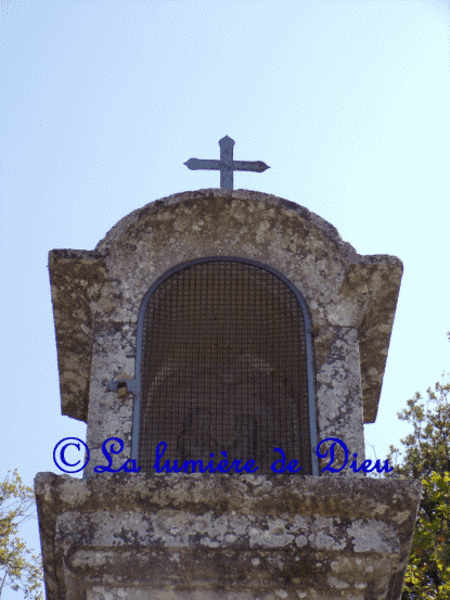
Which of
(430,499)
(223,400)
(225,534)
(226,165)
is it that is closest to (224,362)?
(223,400)

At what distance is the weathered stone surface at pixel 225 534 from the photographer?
4.40 meters

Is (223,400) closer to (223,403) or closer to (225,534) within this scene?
(223,403)

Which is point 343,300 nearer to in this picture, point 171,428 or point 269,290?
point 269,290

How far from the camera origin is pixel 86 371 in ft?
19.7

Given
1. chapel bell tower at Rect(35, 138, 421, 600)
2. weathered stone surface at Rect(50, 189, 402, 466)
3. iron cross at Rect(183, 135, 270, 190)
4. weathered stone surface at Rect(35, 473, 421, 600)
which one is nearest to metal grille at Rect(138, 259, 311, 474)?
chapel bell tower at Rect(35, 138, 421, 600)

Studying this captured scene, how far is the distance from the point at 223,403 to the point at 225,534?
1.64 metres

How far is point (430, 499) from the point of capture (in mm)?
10320

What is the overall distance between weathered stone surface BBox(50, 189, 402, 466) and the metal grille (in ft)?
0.45

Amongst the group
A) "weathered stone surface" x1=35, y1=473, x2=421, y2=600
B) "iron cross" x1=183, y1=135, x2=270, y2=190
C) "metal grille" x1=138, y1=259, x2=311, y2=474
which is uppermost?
"iron cross" x1=183, y1=135, x2=270, y2=190

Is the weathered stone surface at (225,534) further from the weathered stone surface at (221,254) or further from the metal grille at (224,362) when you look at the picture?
the weathered stone surface at (221,254)

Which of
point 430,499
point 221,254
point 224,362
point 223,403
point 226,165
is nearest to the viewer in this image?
point 221,254

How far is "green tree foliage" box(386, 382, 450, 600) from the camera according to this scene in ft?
31.0

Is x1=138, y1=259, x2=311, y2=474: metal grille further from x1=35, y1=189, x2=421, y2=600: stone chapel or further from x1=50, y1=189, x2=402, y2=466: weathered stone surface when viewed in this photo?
x1=50, y1=189, x2=402, y2=466: weathered stone surface

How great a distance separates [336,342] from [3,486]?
305 inches
